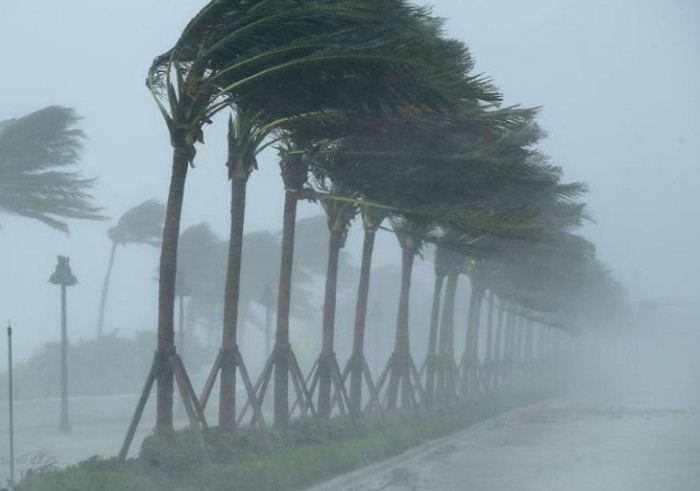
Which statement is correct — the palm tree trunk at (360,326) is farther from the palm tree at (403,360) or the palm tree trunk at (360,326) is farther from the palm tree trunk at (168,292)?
the palm tree trunk at (168,292)

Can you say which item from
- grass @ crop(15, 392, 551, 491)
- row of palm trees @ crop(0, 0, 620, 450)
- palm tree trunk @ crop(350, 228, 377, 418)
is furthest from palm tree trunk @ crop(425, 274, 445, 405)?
grass @ crop(15, 392, 551, 491)

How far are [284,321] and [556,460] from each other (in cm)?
535

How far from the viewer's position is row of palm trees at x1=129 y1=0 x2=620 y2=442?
1562 cm

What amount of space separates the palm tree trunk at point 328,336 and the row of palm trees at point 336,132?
0.03 metres

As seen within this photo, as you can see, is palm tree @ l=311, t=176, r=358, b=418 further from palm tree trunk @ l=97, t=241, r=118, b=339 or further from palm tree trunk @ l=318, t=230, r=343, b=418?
palm tree trunk @ l=97, t=241, r=118, b=339

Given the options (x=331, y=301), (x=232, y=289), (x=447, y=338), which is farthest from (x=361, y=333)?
(x=447, y=338)

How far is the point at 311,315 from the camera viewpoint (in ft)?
235

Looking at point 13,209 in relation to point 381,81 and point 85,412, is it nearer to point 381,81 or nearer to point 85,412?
point 85,412

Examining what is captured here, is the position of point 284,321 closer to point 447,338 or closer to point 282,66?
point 282,66

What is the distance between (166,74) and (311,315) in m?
56.0

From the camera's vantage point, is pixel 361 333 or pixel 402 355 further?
pixel 402 355

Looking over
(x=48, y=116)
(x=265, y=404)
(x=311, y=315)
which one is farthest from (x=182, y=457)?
(x=311, y=315)

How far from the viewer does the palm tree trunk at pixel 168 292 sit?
15.9 metres

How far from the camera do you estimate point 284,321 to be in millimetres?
21406
